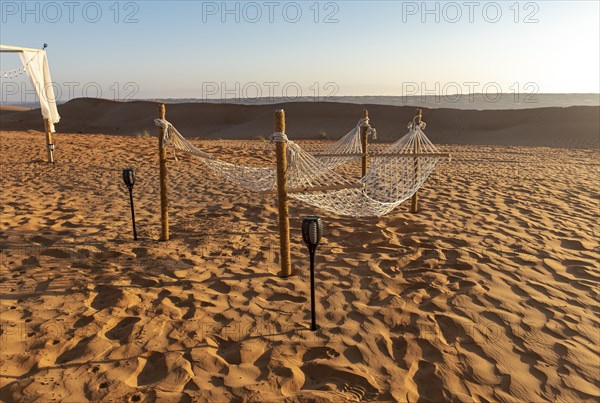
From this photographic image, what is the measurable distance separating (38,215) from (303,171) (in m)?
3.37

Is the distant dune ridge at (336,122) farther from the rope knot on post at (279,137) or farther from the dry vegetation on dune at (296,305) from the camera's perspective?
the rope knot on post at (279,137)

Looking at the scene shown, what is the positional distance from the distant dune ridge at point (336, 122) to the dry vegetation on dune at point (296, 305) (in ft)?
44.8

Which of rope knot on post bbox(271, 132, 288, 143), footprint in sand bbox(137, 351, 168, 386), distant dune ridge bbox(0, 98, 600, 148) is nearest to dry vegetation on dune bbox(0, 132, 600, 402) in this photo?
footprint in sand bbox(137, 351, 168, 386)

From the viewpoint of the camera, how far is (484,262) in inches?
Result: 149

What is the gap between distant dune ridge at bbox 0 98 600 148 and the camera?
1867 centimetres

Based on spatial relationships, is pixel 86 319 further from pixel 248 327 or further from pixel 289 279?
pixel 289 279

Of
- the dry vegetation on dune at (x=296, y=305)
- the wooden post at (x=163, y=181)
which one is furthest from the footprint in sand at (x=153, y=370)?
the wooden post at (x=163, y=181)

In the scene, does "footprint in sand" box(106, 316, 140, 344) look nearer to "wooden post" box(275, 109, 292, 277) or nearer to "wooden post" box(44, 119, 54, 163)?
"wooden post" box(275, 109, 292, 277)

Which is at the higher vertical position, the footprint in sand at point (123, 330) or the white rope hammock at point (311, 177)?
the white rope hammock at point (311, 177)

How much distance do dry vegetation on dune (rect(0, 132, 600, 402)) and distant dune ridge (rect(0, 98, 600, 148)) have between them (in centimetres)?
1365

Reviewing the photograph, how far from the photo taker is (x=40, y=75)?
793cm

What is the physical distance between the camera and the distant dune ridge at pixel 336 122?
1867 centimetres

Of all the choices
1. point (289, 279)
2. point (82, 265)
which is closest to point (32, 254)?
point (82, 265)

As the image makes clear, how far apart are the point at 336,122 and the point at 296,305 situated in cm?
2024
